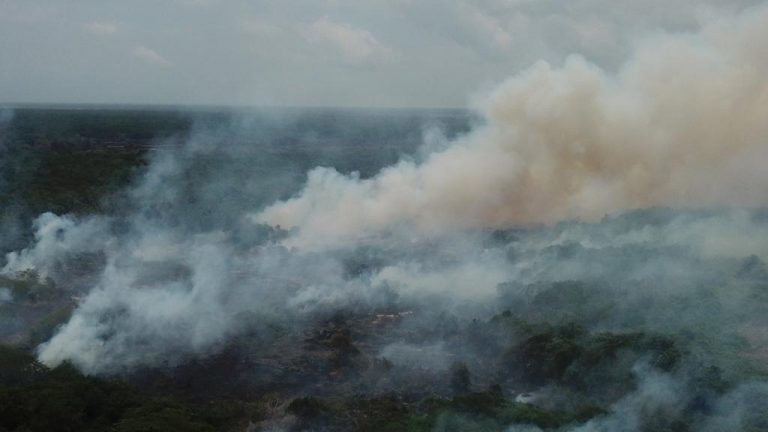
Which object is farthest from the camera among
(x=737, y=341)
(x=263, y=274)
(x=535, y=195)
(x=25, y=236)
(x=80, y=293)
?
(x=535, y=195)

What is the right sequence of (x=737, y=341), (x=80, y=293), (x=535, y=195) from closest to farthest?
(x=737, y=341) → (x=80, y=293) → (x=535, y=195)

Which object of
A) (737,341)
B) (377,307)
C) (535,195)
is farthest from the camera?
(535,195)

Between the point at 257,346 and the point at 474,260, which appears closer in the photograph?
the point at 257,346

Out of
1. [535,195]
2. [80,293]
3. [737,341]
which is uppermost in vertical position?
[535,195]

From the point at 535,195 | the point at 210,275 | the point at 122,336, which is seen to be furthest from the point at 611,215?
the point at 122,336

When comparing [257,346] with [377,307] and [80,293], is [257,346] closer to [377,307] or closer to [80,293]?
[377,307]

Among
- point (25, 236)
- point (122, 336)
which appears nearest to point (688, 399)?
point (122, 336)

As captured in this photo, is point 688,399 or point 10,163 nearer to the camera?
point 688,399

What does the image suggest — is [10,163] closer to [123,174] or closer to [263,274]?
[123,174]

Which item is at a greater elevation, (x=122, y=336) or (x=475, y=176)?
(x=475, y=176)
